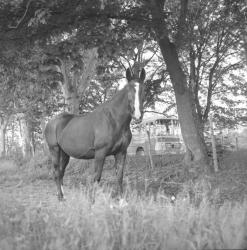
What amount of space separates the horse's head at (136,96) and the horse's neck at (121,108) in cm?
23

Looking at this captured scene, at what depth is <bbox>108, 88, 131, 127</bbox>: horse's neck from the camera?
25.3 feet

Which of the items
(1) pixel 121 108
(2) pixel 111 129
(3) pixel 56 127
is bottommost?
(2) pixel 111 129

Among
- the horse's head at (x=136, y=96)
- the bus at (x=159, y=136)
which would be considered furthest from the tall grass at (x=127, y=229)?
the bus at (x=159, y=136)

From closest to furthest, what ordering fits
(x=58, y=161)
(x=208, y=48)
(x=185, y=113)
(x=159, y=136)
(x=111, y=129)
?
(x=111, y=129)
(x=58, y=161)
(x=185, y=113)
(x=208, y=48)
(x=159, y=136)

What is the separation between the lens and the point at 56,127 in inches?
363

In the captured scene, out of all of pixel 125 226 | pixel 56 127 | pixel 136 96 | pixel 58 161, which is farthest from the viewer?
pixel 58 161

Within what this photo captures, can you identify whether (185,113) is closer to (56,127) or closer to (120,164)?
(56,127)

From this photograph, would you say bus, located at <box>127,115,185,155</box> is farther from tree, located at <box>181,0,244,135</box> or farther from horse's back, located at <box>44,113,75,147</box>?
horse's back, located at <box>44,113,75,147</box>

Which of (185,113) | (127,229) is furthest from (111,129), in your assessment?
(185,113)

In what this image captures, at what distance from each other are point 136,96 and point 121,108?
57 cm

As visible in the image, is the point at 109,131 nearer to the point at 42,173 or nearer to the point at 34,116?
the point at 42,173

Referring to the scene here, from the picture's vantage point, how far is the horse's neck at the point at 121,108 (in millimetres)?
7699

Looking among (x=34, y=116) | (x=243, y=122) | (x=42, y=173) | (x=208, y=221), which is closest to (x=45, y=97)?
(x=34, y=116)

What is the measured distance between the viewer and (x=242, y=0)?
11.6 meters
